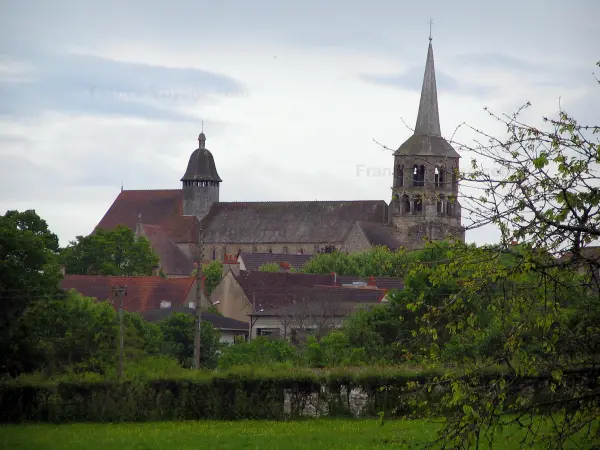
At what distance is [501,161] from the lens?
920cm

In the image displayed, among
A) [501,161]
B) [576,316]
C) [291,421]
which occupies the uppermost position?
[501,161]

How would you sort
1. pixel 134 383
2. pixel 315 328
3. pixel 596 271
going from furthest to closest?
pixel 315 328, pixel 134 383, pixel 596 271

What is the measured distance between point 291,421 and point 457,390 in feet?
52.3

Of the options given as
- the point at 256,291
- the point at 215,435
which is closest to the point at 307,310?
the point at 256,291

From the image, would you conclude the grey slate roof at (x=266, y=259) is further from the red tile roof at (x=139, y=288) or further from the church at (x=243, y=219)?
the red tile roof at (x=139, y=288)

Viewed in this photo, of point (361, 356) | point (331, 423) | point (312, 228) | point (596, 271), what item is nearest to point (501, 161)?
point (596, 271)

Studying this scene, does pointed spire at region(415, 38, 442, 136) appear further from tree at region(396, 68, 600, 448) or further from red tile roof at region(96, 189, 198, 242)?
tree at region(396, 68, 600, 448)

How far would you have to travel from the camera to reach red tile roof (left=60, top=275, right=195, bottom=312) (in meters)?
76.4

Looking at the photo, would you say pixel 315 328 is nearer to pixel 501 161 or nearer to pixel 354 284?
pixel 354 284

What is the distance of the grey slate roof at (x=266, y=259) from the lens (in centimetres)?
11369

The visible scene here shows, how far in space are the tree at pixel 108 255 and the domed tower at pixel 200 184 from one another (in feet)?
132

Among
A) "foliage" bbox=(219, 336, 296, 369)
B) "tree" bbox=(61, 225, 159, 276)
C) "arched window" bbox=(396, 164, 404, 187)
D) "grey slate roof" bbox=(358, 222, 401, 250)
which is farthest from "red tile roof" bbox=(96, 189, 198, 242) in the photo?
"foliage" bbox=(219, 336, 296, 369)

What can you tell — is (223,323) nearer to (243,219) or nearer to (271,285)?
(271,285)

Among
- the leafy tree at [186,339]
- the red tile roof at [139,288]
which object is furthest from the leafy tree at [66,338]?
the red tile roof at [139,288]
